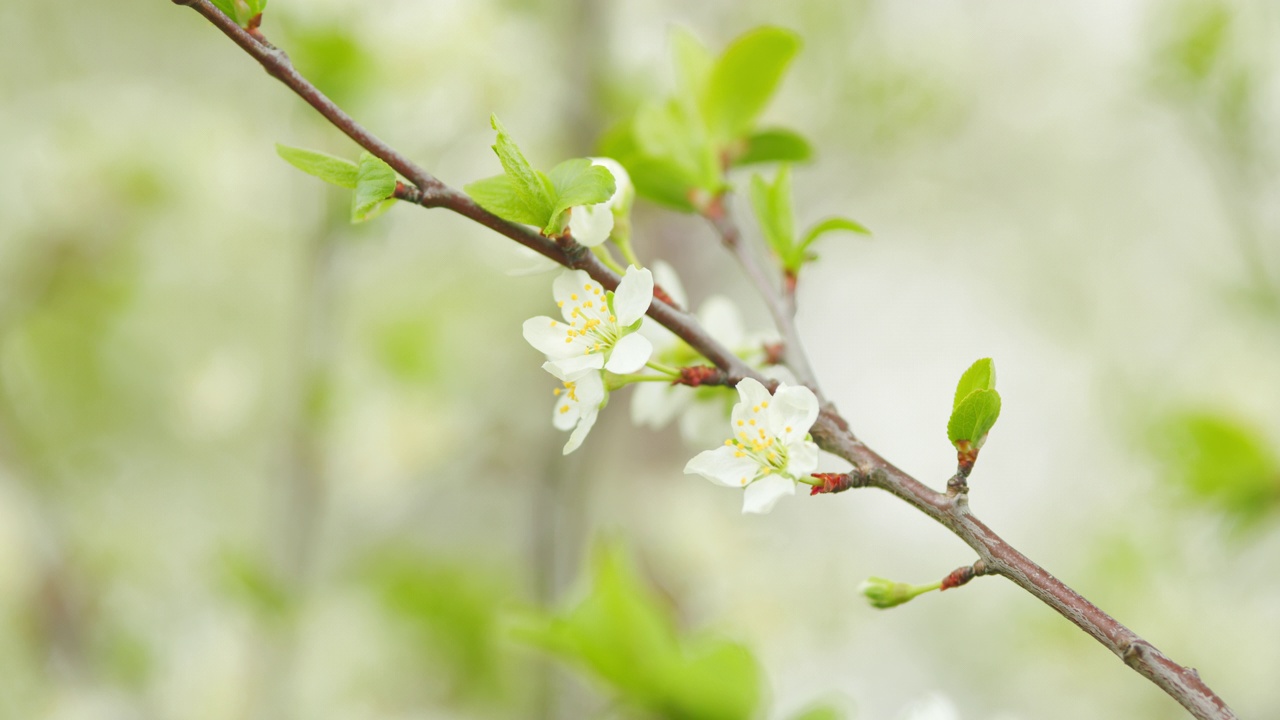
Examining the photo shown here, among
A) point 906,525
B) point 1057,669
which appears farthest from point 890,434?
point 1057,669

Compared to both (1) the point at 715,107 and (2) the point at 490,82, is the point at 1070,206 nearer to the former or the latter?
(2) the point at 490,82

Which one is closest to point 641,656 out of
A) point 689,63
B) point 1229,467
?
point 689,63

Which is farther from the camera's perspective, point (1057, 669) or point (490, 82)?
point (1057, 669)

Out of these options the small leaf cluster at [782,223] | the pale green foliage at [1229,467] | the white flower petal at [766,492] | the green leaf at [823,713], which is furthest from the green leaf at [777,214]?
the pale green foliage at [1229,467]

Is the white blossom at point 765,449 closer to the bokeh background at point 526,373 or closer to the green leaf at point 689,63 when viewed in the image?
the bokeh background at point 526,373

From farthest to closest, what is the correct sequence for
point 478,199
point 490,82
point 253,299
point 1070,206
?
1. point 1070,206
2. point 253,299
3. point 490,82
4. point 478,199

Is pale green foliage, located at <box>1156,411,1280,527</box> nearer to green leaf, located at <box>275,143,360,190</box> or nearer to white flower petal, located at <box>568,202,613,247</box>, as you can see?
white flower petal, located at <box>568,202,613,247</box>
